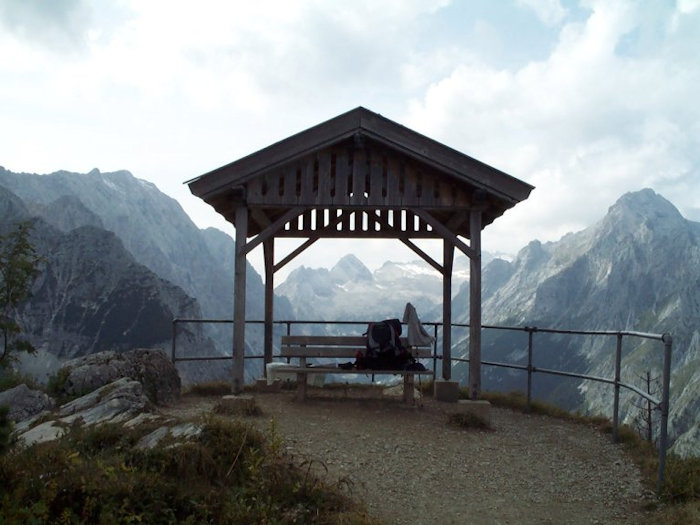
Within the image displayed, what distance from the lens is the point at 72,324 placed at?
8744 centimetres

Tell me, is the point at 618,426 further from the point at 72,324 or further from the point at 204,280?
the point at 204,280

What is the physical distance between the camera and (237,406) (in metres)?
8.05

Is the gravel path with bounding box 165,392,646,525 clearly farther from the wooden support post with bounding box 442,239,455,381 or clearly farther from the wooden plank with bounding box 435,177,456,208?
the wooden plank with bounding box 435,177,456,208

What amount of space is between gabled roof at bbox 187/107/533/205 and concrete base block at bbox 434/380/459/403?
3.33 meters

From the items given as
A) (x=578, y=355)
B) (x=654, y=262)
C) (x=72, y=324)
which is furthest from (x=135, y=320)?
(x=654, y=262)

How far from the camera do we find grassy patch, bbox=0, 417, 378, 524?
12.6 ft

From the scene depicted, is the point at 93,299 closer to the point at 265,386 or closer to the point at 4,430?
the point at 265,386

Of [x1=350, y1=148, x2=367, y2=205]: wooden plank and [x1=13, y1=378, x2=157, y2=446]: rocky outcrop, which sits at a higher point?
[x1=350, y1=148, x2=367, y2=205]: wooden plank

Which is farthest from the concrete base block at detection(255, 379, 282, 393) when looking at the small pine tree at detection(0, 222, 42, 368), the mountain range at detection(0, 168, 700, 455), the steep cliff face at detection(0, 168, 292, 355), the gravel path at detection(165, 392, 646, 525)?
the steep cliff face at detection(0, 168, 292, 355)

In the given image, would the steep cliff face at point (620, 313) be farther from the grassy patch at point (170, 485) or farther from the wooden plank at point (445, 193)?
the grassy patch at point (170, 485)

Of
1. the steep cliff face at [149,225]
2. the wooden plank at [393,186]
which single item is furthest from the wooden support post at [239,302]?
the steep cliff face at [149,225]

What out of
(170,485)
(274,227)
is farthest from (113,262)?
(170,485)

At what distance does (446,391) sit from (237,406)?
3697 mm

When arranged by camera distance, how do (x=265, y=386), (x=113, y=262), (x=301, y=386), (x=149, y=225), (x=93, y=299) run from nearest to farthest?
1. (x=301, y=386)
2. (x=265, y=386)
3. (x=93, y=299)
4. (x=113, y=262)
5. (x=149, y=225)
